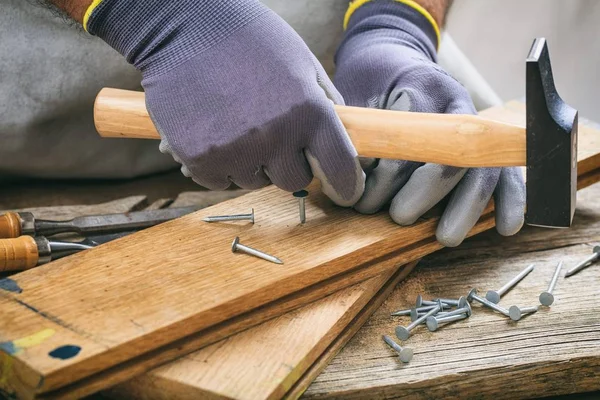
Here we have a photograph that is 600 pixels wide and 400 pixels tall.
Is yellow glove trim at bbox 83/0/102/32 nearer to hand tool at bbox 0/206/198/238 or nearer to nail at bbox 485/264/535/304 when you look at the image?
hand tool at bbox 0/206/198/238

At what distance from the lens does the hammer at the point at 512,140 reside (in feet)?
3.95

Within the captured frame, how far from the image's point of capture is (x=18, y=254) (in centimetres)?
140

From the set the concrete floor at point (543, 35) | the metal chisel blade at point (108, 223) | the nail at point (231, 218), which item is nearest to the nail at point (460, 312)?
the nail at point (231, 218)

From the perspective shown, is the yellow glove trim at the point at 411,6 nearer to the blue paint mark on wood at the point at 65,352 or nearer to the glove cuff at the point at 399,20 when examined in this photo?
the glove cuff at the point at 399,20

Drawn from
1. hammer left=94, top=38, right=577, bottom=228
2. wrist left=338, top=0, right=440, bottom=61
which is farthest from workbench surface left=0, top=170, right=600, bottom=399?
wrist left=338, top=0, right=440, bottom=61

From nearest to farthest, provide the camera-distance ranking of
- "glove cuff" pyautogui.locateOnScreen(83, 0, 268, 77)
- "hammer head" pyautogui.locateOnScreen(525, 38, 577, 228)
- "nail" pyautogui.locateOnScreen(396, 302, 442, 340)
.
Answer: "hammer head" pyautogui.locateOnScreen(525, 38, 577, 228), "nail" pyautogui.locateOnScreen(396, 302, 442, 340), "glove cuff" pyautogui.locateOnScreen(83, 0, 268, 77)

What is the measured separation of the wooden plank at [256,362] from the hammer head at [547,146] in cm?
38

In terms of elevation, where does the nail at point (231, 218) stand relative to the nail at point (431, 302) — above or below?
above

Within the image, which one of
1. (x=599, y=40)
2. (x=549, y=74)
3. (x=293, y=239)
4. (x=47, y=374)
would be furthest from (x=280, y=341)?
(x=599, y=40)

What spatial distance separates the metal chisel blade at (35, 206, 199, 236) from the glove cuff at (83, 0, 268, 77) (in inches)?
13.1

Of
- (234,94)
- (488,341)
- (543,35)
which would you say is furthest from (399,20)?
(543,35)

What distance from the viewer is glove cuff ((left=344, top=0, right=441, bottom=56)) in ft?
6.16

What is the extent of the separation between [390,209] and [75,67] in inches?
35.1

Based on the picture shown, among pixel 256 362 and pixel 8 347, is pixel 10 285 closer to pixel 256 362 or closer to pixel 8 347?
pixel 8 347
